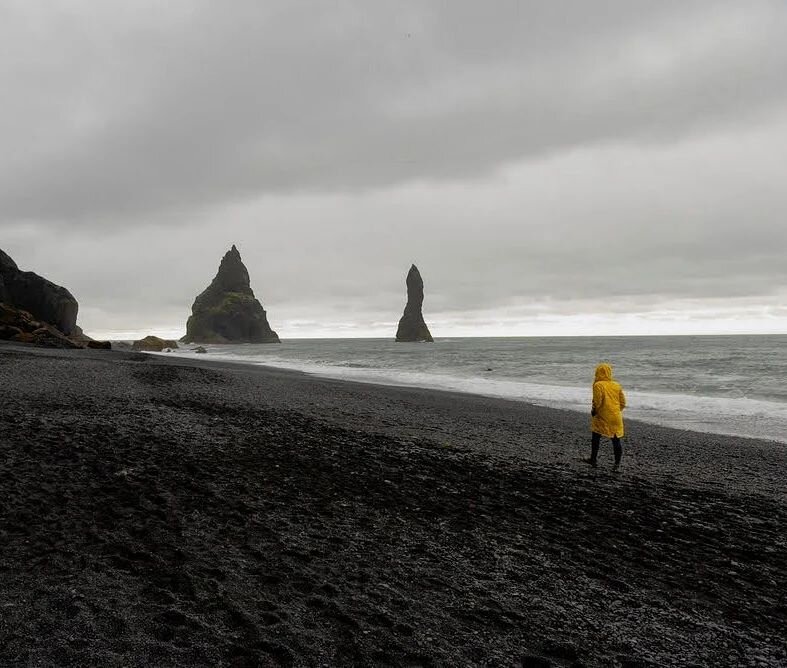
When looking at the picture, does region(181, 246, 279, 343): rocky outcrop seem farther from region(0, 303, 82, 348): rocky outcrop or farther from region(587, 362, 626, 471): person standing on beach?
region(587, 362, 626, 471): person standing on beach

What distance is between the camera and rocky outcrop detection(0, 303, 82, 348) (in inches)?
1781

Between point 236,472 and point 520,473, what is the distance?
227 inches

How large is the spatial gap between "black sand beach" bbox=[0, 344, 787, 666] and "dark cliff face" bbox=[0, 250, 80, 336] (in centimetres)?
5645

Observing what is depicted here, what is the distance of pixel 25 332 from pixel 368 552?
5300 centimetres

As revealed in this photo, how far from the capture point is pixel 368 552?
6164mm

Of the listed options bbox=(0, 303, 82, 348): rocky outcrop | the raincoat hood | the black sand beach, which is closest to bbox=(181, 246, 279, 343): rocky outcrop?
bbox=(0, 303, 82, 348): rocky outcrop

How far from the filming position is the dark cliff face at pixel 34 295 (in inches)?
2253

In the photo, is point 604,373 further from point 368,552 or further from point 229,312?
point 229,312

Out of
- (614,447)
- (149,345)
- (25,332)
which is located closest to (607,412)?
(614,447)

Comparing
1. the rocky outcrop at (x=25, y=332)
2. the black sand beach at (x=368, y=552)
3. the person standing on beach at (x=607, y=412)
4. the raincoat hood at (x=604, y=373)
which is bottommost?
the black sand beach at (x=368, y=552)

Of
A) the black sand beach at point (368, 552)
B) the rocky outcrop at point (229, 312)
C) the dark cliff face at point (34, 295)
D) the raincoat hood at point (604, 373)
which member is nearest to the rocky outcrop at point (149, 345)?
the dark cliff face at point (34, 295)

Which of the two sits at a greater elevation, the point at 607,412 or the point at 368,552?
the point at 607,412

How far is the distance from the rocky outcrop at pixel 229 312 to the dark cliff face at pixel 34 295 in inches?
4649

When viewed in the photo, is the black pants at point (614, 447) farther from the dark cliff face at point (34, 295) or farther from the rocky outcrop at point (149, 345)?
the rocky outcrop at point (149, 345)
